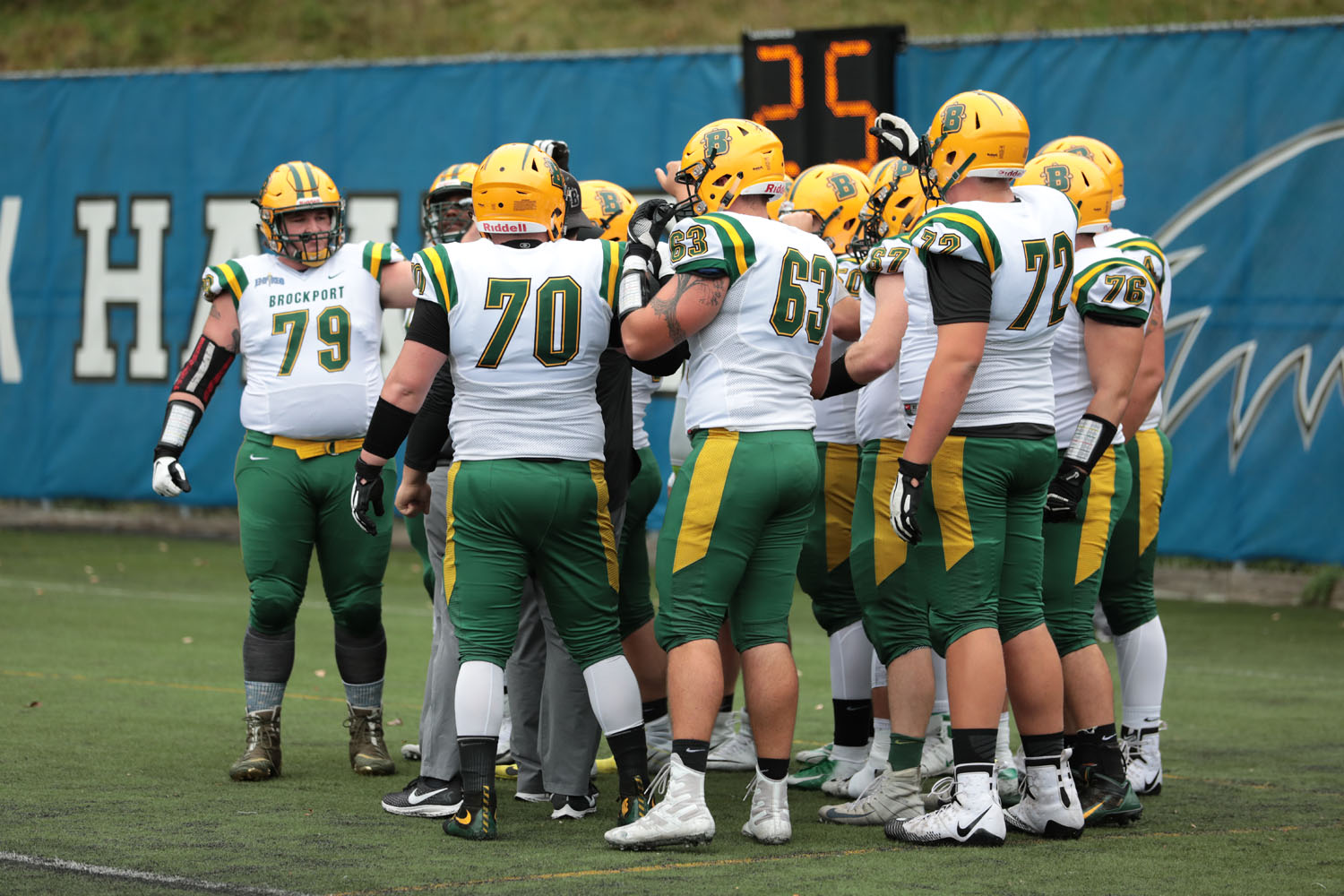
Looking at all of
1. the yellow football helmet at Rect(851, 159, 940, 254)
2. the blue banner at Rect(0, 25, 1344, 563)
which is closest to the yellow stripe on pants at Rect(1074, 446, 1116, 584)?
the yellow football helmet at Rect(851, 159, 940, 254)

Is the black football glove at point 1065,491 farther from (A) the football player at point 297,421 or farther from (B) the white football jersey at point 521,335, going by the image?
(A) the football player at point 297,421

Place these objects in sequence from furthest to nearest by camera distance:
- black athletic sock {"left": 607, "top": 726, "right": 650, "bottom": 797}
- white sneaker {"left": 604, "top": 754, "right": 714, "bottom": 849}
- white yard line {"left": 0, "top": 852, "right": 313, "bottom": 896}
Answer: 1. black athletic sock {"left": 607, "top": 726, "right": 650, "bottom": 797}
2. white sneaker {"left": 604, "top": 754, "right": 714, "bottom": 849}
3. white yard line {"left": 0, "top": 852, "right": 313, "bottom": 896}

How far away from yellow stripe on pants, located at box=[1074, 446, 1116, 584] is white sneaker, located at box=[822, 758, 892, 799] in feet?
3.16

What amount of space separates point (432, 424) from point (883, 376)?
1470mm

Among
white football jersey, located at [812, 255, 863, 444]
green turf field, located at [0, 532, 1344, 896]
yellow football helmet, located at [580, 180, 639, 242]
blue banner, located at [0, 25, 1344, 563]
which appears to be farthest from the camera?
blue banner, located at [0, 25, 1344, 563]

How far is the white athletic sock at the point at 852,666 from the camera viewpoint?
6.07 m

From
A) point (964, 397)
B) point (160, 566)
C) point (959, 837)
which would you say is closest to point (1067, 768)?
point (959, 837)

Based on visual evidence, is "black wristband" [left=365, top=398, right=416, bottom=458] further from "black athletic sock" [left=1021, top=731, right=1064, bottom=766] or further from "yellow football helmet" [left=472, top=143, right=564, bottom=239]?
"black athletic sock" [left=1021, top=731, right=1064, bottom=766]

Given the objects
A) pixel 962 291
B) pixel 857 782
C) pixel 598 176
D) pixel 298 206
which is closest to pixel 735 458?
pixel 962 291

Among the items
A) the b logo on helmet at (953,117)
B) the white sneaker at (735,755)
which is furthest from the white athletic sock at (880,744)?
the b logo on helmet at (953,117)

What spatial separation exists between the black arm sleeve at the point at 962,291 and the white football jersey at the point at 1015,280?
3 cm

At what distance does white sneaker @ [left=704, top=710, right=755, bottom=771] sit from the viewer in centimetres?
647

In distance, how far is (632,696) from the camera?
5.16 m

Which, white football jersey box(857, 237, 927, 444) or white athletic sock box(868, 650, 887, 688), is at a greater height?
white football jersey box(857, 237, 927, 444)
